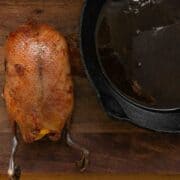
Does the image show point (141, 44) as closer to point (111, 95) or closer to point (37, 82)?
point (111, 95)

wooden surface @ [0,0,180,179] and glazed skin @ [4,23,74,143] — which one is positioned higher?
glazed skin @ [4,23,74,143]

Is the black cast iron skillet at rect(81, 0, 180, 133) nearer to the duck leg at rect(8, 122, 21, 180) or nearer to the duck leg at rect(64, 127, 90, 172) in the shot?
the duck leg at rect(64, 127, 90, 172)

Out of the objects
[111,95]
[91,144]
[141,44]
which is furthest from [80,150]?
[141,44]

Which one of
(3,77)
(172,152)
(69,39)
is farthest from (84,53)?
(172,152)

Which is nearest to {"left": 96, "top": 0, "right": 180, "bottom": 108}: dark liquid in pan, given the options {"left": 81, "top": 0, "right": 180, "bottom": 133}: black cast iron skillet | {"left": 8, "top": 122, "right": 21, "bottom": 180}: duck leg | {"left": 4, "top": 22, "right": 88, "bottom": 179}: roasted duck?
{"left": 81, "top": 0, "right": 180, "bottom": 133}: black cast iron skillet

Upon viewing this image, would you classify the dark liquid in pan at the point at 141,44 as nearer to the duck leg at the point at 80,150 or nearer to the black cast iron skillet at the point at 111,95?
the black cast iron skillet at the point at 111,95

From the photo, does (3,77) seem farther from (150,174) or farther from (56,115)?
(150,174)
